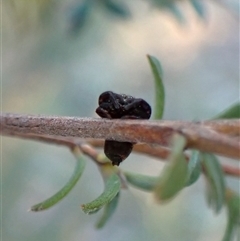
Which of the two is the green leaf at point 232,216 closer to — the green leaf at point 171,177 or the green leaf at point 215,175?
the green leaf at point 215,175

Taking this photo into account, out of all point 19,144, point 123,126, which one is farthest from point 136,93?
point 123,126

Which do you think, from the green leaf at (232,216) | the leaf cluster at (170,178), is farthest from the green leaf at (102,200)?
the green leaf at (232,216)

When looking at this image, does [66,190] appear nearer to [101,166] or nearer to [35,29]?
[101,166]

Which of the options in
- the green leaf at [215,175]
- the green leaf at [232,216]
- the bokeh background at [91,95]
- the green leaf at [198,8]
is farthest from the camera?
the bokeh background at [91,95]

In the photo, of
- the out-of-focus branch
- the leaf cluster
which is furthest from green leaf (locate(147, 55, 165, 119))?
the out-of-focus branch

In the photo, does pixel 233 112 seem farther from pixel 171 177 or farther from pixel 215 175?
pixel 171 177

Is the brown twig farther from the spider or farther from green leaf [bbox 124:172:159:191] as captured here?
the spider
